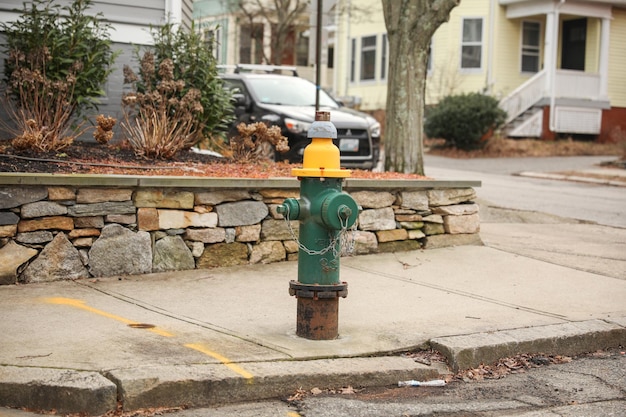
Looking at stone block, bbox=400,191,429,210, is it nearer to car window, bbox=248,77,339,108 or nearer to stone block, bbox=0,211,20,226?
stone block, bbox=0,211,20,226

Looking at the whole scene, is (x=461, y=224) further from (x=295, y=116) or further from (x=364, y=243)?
(x=295, y=116)

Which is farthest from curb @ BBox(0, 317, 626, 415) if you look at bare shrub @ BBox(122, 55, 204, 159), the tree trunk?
the tree trunk

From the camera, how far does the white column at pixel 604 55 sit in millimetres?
28656

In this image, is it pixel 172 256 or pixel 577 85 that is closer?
pixel 172 256

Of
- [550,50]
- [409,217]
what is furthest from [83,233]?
[550,50]

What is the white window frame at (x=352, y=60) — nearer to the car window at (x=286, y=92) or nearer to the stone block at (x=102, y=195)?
the car window at (x=286, y=92)

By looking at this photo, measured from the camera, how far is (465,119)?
2467cm

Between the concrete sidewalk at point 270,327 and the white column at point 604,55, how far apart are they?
22.1 metres

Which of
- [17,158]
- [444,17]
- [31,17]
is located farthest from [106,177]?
[444,17]

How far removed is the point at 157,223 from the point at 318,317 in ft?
7.60

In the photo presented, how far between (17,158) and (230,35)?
29.9 meters

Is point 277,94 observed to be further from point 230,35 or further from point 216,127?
point 230,35

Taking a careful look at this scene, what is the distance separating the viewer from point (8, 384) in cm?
409

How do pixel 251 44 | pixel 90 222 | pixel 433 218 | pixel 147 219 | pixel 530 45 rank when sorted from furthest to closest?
pixel 251 44, pixel 530 45, pixel 433 218, pixel 147 219, pixel 90 222
